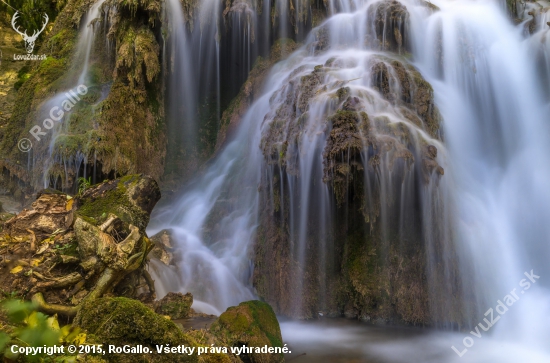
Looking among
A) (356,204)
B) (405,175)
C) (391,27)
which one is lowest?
(356,204)

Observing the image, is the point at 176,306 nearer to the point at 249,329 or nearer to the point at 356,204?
the point at 249,329

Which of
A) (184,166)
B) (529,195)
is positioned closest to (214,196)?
(184,166)

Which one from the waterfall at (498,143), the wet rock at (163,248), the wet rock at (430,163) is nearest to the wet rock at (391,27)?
the waterfall at (498,143)

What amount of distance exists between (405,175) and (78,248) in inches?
182

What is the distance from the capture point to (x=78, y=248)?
15.1ft

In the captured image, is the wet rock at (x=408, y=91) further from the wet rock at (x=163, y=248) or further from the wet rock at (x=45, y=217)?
the wet rock at (x=45, y=217)

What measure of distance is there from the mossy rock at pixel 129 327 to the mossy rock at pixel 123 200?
1851 millimetres

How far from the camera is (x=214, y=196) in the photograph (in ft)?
30.5

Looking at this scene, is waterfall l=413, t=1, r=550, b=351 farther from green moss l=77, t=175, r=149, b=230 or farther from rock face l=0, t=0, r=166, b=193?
rock face l=0, t=0, r=166, b=193


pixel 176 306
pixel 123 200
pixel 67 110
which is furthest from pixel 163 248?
pixel 67 110

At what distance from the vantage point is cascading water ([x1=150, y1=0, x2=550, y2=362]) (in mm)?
6469

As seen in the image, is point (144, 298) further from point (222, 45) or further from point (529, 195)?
point (222, 45)

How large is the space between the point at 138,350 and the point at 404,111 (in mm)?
5831

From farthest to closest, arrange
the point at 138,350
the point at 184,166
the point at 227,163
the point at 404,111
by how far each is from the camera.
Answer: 1. the point at 184,166
2. the point at 227,163
3. the point at 404,111
4. the point at 138,350
